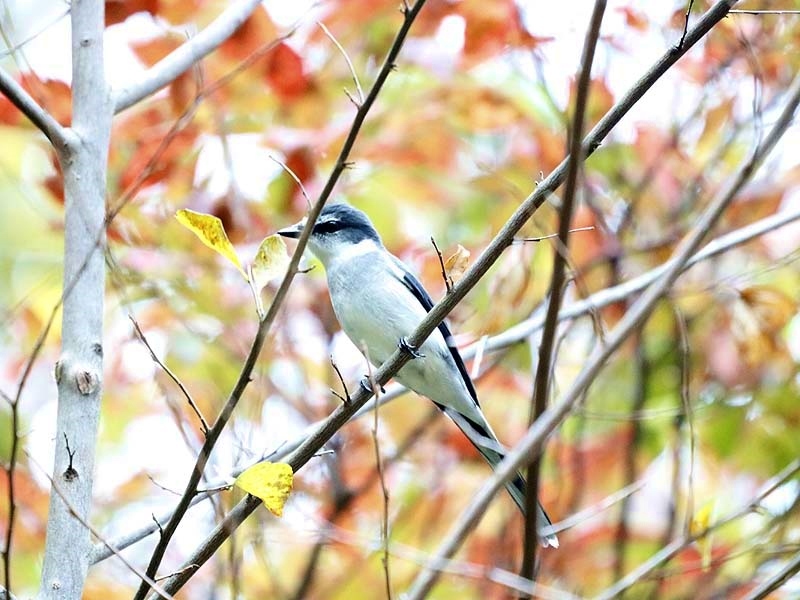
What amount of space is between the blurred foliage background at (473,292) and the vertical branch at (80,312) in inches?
35.8

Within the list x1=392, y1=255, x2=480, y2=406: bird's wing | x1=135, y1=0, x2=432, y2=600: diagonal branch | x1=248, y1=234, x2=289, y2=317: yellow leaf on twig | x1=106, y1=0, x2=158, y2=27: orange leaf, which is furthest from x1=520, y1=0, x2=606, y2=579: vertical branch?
x1=392, y1=255, x2=480, y2=406: bird's wing

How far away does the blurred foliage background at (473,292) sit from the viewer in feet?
12.3

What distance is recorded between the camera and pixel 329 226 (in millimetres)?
4184

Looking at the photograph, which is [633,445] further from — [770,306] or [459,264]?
[459,264]

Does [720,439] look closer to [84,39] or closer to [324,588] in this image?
[324,588]

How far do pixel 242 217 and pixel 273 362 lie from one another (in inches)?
28.8

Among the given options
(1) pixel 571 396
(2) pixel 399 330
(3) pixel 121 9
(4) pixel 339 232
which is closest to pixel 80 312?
(3) pixel 121 9

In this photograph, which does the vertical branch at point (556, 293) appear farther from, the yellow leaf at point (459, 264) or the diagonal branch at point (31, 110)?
the diagonal branch at point (31, 110)

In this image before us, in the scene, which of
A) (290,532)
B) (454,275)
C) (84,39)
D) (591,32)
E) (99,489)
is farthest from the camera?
(99,489)

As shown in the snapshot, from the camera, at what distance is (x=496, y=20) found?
3.84 m

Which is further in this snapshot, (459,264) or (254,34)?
(254,34)

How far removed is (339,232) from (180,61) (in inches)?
58.6

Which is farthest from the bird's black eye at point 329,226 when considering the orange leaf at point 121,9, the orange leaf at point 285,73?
the orange leaf at point 121,9

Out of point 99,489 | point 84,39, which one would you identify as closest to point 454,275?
point 84,39
